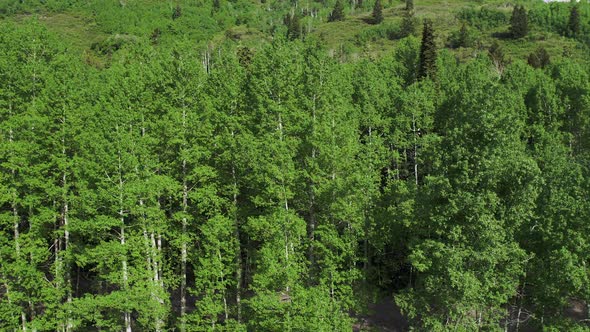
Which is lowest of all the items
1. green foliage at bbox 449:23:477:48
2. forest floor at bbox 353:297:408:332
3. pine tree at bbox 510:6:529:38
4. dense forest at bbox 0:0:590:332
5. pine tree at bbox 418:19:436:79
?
forest floor at bbox 353:297:408:332

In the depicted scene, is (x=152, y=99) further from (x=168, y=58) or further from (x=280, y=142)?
(x=280, y=142)

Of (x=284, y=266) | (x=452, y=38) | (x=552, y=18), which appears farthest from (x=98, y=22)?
(x=284, y=266)

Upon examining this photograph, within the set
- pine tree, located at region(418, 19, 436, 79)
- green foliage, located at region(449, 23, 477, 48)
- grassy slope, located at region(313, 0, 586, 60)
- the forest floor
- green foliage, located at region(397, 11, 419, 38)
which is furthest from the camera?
green foliage, located at region(397, 11, 419, 38)

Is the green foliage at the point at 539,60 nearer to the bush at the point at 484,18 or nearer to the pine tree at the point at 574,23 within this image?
the pine tree at the point at 574,23

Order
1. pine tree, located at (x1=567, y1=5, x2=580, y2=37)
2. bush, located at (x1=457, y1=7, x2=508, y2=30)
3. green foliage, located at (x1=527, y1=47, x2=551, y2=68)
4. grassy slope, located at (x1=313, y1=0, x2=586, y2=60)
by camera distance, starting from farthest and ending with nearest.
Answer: bush, located at (x1=457, y1=7, x2=508, y2=30) < pine tree, located at (x1=567, y1=5, x2=580, y2=37) < grassy slope, located at (x1=313, y1=0, x2=586, y2=60) < green foliage, located at (x1=527, y1=47, x2=551, y2=68)

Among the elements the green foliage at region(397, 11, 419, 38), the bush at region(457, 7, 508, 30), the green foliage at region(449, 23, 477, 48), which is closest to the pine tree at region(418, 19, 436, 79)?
the green foliage at region(449, 23, 477, 48)

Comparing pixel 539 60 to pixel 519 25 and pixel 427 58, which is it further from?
pixel 519 25

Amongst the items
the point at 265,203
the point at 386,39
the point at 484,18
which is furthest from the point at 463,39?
the point at 265,203

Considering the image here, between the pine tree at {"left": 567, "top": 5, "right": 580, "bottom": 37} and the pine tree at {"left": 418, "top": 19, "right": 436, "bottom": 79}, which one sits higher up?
the pine tree at {"left": 567, "top": 5, "right": 580, "bottom": 37}

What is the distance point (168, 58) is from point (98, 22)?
187 m

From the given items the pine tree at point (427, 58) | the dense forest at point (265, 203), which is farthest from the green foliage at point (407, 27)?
the dense forest at point (265, 203)

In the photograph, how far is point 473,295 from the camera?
70.3 ft

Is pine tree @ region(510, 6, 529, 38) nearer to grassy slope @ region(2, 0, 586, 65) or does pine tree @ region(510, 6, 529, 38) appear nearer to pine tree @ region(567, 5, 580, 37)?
grassy slope @ region(2, 0, 586, 65)

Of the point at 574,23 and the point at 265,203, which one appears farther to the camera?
the point at 574,23
